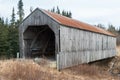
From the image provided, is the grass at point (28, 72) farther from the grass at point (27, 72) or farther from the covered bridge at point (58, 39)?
the covered bridge at point (58, 39)

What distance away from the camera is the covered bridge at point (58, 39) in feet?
64.0

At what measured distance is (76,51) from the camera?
22312 mm

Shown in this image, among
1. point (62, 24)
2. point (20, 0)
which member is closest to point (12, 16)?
point (20, 0)

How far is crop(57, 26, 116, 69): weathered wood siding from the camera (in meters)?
19.7

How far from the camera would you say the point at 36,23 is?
20906mm

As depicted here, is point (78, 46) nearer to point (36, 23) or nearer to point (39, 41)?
point (39, 41)

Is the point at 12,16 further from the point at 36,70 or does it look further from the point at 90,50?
the point at 36,70

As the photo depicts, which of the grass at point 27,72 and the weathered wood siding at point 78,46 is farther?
the weathered wood siding at point 78,46

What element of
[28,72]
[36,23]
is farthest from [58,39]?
[28,72]

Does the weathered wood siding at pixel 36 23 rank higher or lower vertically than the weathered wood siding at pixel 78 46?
higher

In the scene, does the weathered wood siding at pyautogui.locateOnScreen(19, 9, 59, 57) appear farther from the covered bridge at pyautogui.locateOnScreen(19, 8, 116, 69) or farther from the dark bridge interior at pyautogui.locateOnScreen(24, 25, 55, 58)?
the dark bridge interior at pyautogui.locateOnScreen(24, 25, 55, 58)

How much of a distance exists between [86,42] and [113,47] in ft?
45.9

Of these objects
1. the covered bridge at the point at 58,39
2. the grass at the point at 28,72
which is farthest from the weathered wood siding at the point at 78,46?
the grass at the point at 28,72

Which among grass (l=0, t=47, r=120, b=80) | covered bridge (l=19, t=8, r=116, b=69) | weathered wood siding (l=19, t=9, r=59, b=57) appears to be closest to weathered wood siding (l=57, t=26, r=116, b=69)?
covered bridge (l=19, t=8, r=116, b=69)
